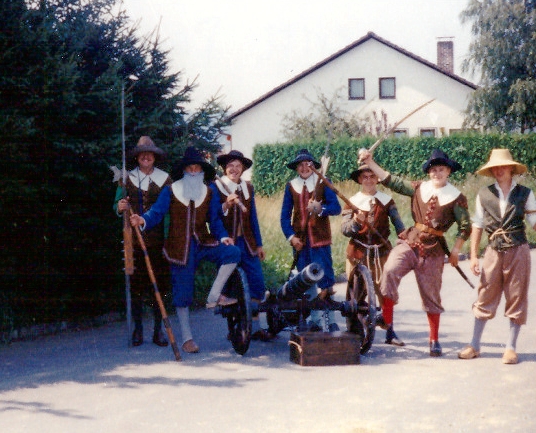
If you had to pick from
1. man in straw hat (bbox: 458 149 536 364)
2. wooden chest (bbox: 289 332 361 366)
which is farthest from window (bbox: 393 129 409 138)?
wooden chest (bbox: 289 332 361 366)

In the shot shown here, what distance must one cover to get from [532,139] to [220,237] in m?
27.4

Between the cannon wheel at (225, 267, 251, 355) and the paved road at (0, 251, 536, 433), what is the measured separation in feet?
0.53

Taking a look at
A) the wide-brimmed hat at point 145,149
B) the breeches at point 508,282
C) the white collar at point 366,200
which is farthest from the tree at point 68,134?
the breeches at point 508,282

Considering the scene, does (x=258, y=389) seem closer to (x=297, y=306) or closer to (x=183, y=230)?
(x=297, y=306)

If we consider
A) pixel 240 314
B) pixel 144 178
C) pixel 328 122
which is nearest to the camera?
pixel 240 314

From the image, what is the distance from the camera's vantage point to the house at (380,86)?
42688 mm

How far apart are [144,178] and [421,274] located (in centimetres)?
316

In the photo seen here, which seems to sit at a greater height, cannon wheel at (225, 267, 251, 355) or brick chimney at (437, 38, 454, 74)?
brick chimney at (437, 38, 454, 74)

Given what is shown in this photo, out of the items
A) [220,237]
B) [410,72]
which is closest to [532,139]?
[410,72]

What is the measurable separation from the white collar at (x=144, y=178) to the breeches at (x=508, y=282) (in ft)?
11.7

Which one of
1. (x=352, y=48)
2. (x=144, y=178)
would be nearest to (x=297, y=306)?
(x=144, y=178)

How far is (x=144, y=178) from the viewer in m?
9.00

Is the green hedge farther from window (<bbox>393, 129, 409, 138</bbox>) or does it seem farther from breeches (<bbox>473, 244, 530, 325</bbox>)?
breeches (<bbox>473, 244, 530, 325</bbox>)

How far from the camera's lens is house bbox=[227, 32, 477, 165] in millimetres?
42688
